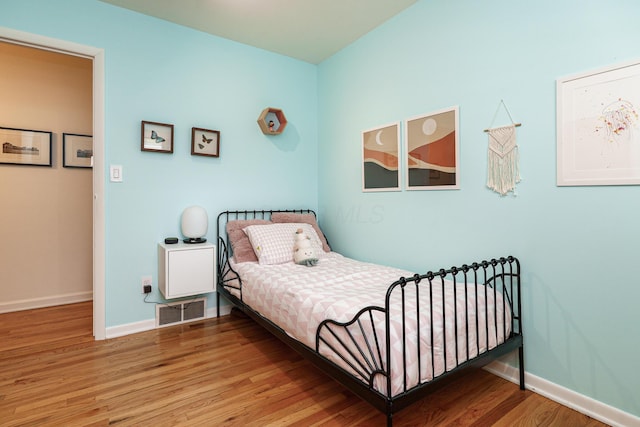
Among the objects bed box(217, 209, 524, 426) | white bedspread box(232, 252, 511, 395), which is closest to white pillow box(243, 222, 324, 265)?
bed box(217, 209, 524, 426)

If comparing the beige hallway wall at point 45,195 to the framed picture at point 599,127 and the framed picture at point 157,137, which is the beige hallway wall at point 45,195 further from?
the framed picture at point 599,127

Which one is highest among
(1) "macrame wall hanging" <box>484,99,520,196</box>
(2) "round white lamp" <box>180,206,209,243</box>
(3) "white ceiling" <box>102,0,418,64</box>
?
(3) "white ceiling" <box>102,0,418,64</box>

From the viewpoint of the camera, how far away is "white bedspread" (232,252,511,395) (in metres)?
1.37

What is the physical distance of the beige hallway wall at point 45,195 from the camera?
10.2 ft

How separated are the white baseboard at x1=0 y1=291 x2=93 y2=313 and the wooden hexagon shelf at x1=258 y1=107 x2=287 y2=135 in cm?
264

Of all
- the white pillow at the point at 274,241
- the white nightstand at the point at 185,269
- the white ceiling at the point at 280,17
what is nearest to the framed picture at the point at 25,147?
the white ceiling at the point at 280,17

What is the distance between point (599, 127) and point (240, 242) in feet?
8.19

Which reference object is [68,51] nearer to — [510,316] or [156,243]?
[156,243]

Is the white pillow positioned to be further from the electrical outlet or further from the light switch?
the light switch

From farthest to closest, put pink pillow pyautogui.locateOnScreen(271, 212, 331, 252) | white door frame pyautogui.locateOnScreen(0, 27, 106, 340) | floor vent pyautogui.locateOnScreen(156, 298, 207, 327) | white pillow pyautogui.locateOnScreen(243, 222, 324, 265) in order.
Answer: pink pillow pyautogui.locateOnScreen(271, 212, 331, 252)
floor vent pyautogui.locateOnScreen(156, 298, 207, 327)
white pillow pyautogui.locateOnScreen(243, 222, 324, 265)
white door frame pyautogui.locateOnScreen(0, 27, 106, 340)

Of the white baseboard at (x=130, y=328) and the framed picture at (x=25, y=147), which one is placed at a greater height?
the framed picture at (x=25, y=147)

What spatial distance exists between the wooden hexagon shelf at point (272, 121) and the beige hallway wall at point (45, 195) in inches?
67.3

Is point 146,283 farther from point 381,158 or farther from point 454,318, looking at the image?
point 454,318

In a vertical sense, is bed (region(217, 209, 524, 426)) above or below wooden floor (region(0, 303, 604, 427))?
above
